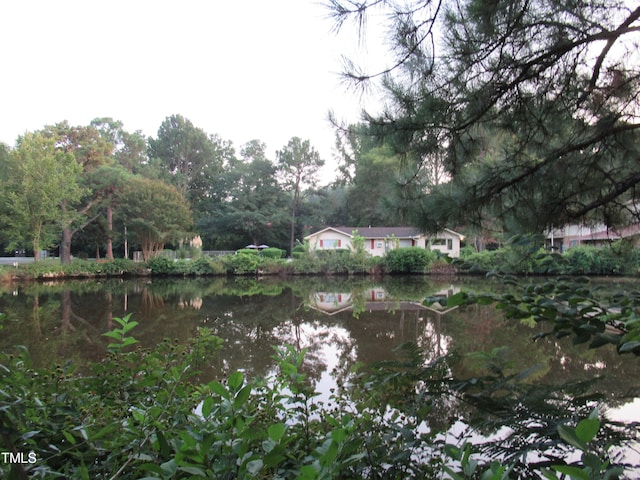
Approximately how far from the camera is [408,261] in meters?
23.1

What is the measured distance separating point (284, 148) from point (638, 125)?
113 ft

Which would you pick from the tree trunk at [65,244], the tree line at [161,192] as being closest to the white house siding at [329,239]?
the tree line at [161,192]

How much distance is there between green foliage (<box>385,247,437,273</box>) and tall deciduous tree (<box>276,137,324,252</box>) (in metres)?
13.9

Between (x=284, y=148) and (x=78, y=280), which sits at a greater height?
(x=284, y=148)

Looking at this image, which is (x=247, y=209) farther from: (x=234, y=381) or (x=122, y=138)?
(x=234, y=381)

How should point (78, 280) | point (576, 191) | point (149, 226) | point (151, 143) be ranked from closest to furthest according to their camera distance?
point (576, 191), point (78, 280), point (149, 226), point (151, 143)

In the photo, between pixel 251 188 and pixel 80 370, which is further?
pixel 251 188

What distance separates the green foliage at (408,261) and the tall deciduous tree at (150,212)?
12.9 metres

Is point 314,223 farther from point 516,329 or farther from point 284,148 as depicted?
point 516,329

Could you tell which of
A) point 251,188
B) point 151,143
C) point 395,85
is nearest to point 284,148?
point 251,188

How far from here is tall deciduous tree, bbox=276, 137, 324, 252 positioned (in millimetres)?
35375

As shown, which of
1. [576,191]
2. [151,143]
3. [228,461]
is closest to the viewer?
[228,461]

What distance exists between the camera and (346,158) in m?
38.7

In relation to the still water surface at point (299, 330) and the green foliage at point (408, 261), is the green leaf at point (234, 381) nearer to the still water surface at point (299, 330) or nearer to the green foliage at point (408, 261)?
the still water surface at point (299, 330)
